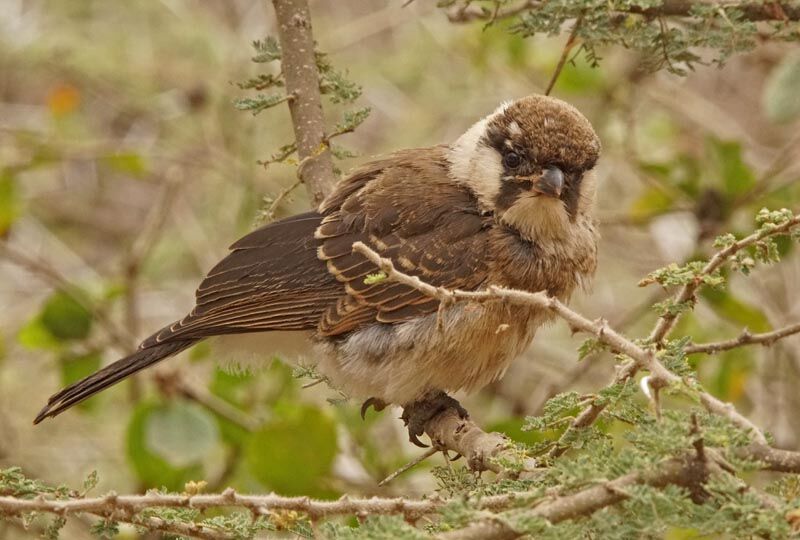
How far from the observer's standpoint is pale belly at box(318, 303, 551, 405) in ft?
10.7

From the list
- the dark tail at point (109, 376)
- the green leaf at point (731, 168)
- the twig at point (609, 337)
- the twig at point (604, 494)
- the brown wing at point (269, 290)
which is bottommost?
the twig at point (604, 494)

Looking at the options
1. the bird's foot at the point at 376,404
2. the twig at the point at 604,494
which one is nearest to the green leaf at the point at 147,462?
the bird's foot at the point at 376,404

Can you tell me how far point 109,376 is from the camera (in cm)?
334

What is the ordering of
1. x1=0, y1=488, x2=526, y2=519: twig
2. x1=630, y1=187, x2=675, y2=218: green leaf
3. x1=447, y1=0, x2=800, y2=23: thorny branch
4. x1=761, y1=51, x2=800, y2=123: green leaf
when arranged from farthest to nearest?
x1=630, y1=187, x2=675, y2=218: green leaf, x1=761, y1=51, x2=800, y2=123: green leaf, x1=447, y1=0, x2=800, y2=23: thorny branch, x1=0, y1=488, x2=526, y2=519: twig

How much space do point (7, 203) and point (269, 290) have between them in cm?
169

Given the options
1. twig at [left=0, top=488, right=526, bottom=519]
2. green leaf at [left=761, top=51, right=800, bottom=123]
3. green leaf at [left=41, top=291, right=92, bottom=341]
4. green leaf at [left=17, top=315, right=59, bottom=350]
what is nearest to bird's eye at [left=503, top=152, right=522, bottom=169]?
green leaf at [left=761, top=51, right=800, bottom=123]

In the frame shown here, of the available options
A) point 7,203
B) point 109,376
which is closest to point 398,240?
point 109,376

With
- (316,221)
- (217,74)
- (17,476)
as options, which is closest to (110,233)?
(217,74)

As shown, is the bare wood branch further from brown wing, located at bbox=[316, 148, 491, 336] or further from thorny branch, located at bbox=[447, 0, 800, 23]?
thorny branch, located at bbox=[447, 0, 800, 23]

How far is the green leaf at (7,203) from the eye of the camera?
459cm

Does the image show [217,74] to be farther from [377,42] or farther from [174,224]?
[377,42]

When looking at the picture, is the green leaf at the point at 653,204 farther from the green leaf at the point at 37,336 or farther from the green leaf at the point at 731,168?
the green leaf at the point at 37,336

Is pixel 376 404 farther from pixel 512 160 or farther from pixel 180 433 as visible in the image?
pixel 512 160

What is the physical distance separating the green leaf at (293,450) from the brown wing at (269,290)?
439 mm
